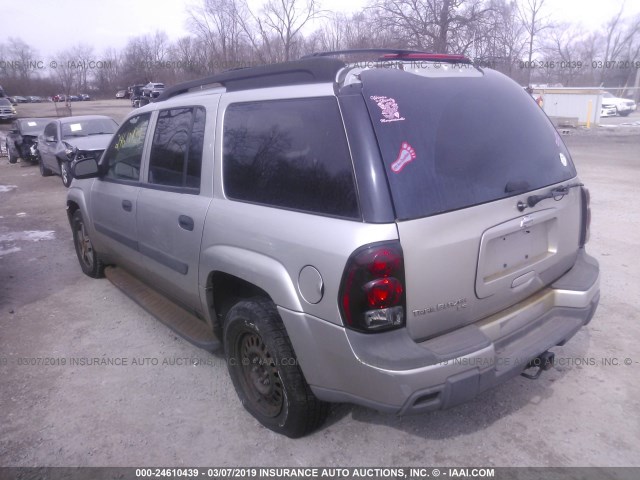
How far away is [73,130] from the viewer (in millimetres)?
12562

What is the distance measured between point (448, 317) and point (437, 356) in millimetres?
229

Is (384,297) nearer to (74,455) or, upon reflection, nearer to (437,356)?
(437,356)

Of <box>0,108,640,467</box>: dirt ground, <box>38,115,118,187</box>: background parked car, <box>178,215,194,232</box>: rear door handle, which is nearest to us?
<box>0,108,640,467</box>: dirt ground

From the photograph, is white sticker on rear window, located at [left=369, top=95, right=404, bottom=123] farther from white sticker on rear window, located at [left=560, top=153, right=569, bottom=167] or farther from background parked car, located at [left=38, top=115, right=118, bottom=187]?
background parked car, located at [left=38, top=115, right=118, bottom=187]

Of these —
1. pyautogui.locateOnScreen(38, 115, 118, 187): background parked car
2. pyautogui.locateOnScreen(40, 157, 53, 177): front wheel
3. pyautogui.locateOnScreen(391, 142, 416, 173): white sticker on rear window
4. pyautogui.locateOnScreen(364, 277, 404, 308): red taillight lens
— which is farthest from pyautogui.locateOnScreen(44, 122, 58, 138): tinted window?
pyautogui.locateOnScreen(364, 277, 404, 308): red taillight lens

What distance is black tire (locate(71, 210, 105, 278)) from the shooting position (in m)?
5.34

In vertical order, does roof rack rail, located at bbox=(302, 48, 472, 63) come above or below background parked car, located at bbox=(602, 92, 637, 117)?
above

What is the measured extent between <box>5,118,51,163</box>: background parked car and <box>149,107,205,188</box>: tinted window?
48.5ft

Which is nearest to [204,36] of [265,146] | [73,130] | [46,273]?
[73,130]

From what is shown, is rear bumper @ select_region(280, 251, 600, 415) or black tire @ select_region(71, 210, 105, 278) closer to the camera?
rear bumper @ select_region(280, 251, 600, 415)

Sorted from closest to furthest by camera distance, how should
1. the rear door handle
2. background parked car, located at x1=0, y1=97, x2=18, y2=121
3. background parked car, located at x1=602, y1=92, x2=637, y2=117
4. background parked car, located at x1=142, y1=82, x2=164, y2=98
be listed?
1. the rear door handle
2. background parked car, located at x1=602, y1=92, x2=637, y2=117
3. background parked car, located at x1=0, y1=97, x2=18, y2=121
4. background parked car, located at x1=142, y1=82, x2=164, y2=98

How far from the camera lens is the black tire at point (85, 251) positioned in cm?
534

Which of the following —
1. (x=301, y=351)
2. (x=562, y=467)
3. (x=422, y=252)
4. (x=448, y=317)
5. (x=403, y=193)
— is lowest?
(x=562, y=467)

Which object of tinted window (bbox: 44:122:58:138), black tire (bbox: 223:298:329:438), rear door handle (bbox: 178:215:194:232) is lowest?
black tire (bbox: 223:298:329:438)
